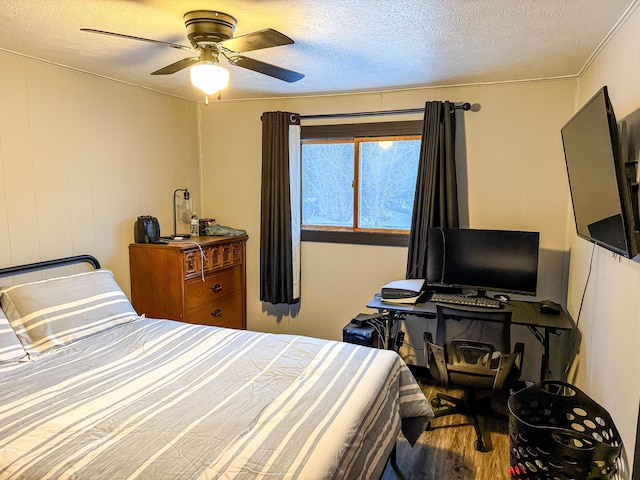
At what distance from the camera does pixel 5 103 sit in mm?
2689

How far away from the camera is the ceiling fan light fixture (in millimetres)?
2143

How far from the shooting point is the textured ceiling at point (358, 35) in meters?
1.98

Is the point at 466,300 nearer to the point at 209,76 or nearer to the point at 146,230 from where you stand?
the point at 209,76

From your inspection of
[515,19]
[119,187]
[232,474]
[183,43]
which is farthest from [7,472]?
[515,19]

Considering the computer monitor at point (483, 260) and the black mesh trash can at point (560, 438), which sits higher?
the computer monitor at point (483, 260)

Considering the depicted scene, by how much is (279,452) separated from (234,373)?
2.24 ft

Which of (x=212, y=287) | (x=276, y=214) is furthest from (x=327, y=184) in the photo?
(x=212, y=287)

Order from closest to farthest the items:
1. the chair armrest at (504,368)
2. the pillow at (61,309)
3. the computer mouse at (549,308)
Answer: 1. the pillow at (61,309)
2. the chair armrest at (504,368)
3. the computer mouse at (549,308)

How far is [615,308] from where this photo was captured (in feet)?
6.60

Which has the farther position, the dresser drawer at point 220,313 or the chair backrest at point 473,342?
the dresser drawer at point 220,313

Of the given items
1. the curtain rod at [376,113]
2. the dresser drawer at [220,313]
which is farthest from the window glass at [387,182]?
the dresser drawer at [220,313]

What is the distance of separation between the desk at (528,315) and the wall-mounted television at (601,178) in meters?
0.73

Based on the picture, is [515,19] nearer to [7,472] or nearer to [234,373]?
[234,373]

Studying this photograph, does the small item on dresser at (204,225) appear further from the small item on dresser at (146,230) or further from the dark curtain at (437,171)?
the dark curtain at (437,171)
